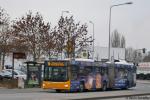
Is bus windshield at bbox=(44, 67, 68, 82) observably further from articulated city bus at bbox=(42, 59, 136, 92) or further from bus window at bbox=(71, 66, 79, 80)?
bus window at bbox=(71, 66, 79, 80)

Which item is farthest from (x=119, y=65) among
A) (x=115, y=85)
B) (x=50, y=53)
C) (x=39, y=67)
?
(x=50, y=53)

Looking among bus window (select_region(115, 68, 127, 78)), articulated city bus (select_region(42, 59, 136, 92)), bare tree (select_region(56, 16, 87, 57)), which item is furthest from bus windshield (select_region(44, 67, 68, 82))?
bare tree (select_region(56, 16, 87, 57))

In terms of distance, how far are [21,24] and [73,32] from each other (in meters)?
8.12

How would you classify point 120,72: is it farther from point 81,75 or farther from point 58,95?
point 58,95

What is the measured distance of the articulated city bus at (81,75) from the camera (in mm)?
39188

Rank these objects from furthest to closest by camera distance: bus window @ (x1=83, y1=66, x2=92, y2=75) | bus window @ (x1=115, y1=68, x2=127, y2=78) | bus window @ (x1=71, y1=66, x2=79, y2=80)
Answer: bus window @ (x1=115, y1=68, x2=127, y2=78), bus window @ (x1=83, y1=66, x2=92, y2=75), bus window @ (x1=71, y1=66, x2=79, y2=80)

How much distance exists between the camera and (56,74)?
39.4 metres

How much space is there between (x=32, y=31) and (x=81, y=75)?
20.2 m

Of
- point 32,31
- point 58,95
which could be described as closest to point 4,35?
point 32,31

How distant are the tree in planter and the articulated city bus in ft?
45.3

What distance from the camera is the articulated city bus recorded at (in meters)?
39.2

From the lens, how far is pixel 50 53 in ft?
198

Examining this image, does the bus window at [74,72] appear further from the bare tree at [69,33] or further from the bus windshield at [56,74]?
the bare tree at [69,33]

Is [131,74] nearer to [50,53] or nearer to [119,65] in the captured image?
[119,65]
